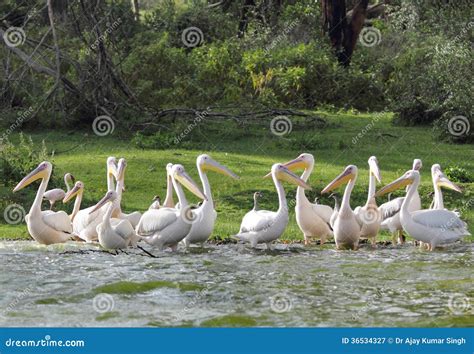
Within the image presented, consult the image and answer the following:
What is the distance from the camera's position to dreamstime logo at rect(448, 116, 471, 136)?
20.2 metres

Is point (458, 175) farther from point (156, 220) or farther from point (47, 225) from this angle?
point (47, 225)

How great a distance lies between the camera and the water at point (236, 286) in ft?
31.5

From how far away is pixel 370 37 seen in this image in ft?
99.4

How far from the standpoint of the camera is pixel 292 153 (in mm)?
18984

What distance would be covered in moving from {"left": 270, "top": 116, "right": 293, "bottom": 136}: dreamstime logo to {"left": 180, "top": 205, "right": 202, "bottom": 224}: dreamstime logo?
7.85 meters

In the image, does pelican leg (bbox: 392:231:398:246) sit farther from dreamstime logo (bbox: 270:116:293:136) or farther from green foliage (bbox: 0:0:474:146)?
dreamstime logo (bbox: 270:116:293:136)

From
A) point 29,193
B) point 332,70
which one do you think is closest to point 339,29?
point 332,70

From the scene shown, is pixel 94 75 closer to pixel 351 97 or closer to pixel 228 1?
pixel 351 97

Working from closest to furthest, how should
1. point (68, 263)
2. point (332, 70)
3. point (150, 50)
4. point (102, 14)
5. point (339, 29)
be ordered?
point (68, 263)
point (102, 14)
point (150, 50)
point (332, 70)
point (339, 29)

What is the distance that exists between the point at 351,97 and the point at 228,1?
8.71 m

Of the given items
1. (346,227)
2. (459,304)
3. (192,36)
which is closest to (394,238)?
(346,227)

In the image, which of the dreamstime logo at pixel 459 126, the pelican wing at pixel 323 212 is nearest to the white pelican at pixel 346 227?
the pelican wing at pixel 323 212

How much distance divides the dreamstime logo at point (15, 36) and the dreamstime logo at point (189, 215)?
291 inches

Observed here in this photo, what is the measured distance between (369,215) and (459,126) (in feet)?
25.4
